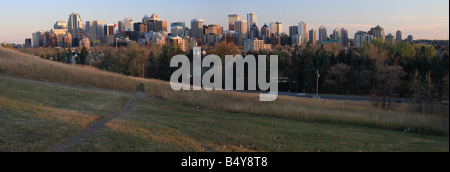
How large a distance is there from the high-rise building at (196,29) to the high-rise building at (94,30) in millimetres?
37440

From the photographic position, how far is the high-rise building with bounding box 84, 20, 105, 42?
156337 mm

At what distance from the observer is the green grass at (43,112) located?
9953 mm

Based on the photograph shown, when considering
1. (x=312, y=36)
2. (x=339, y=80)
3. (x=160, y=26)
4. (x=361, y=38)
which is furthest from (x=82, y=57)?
(x=160, y=26)

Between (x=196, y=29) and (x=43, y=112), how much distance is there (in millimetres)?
138810

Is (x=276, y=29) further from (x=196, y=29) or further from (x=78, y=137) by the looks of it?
(x=78, y=137)

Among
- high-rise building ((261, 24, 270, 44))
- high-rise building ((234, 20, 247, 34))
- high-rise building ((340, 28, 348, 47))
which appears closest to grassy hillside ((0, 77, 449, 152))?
high-rise building ((340, 28, 348, 47))

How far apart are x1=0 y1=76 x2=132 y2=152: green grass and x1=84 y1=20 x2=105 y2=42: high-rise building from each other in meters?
142

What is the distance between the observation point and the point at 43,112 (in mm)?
13703

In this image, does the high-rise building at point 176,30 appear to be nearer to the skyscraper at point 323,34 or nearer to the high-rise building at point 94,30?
the high-rise building at point 94,30

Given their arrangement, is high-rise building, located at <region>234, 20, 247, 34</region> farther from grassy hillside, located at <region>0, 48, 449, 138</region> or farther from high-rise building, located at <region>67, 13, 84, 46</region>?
grassy hillside, located at <region>0, 48, 449, 138</region>
